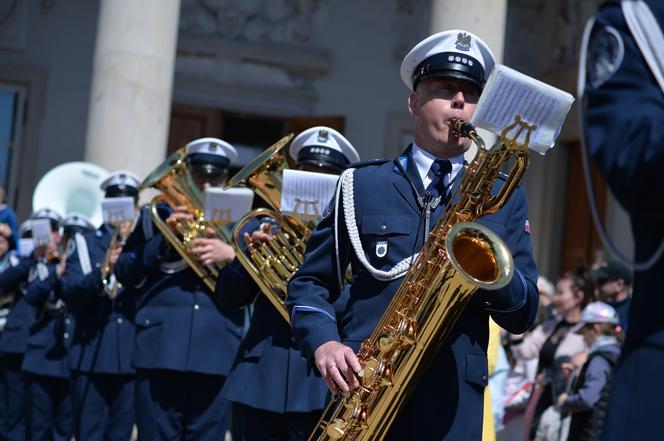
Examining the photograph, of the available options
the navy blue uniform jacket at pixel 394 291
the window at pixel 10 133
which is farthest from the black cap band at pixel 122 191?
the window at pixel 10 133

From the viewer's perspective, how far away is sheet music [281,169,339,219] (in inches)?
212

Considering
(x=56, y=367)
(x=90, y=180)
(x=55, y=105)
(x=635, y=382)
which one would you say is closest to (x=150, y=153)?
(x=90, y=180)

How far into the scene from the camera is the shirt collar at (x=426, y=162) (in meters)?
3.79

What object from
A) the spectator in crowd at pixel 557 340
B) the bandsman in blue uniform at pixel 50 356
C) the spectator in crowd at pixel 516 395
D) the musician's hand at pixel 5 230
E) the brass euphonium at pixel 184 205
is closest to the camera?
the brass euphonium at pixel 184 205

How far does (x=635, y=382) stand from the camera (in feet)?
7.79

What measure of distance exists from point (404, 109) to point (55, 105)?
4192 millimetres

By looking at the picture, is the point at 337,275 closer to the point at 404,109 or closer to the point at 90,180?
the point at 90,180

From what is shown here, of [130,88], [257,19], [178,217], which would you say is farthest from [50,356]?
[257,19]

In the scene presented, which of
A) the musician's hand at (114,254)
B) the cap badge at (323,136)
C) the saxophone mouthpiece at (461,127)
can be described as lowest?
the musician's hand at (114,254)

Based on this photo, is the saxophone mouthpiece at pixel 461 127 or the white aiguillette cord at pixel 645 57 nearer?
the white aiguillette cord at pixel 645 57

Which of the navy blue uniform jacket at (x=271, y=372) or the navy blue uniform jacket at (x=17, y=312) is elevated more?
the navy blue uniform jacket at (x=271, y=372)

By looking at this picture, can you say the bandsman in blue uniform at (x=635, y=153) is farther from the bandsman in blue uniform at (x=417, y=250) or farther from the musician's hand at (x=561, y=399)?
the musician's hand at (x=561, y=399)

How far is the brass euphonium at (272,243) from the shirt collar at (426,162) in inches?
67.9

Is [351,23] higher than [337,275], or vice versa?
[351,23]
